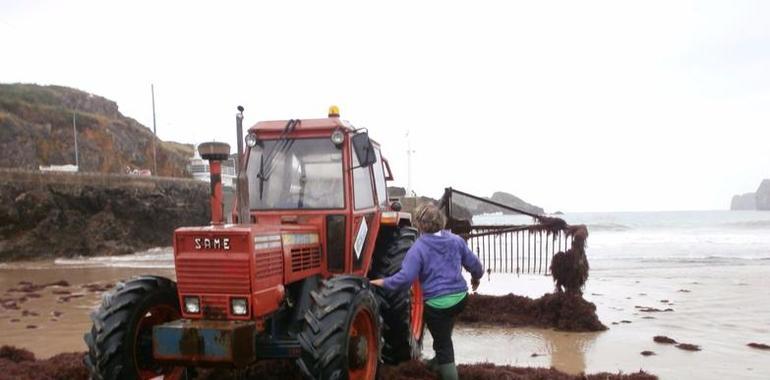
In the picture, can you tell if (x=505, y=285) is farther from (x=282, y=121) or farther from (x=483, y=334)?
(x=282, y=121)

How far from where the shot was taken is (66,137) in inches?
1730

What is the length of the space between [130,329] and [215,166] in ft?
4.30

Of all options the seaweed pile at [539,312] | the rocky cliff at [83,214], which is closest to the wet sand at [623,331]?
the seaweed pile at [539,312]

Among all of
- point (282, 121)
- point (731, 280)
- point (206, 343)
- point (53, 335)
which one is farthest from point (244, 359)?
point (731, 280)

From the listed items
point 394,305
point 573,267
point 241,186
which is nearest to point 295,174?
point 241,186

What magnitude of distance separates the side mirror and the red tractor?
0.01m

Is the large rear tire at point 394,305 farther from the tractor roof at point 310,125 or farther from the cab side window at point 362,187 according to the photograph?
the tractor roof at point 310,125

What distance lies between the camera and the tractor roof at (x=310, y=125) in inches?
220

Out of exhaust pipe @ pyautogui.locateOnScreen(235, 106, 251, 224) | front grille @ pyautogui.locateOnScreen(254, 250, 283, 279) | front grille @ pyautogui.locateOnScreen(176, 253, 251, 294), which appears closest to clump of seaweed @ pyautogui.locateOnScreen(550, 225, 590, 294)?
front grille @ pyautogui.locateOnScreen(254, 250, 283, 279)

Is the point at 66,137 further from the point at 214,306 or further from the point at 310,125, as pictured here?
the point at 214,306

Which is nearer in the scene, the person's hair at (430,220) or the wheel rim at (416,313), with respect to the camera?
the person's hair at (430,220)

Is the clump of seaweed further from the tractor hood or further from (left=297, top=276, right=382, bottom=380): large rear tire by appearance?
the tractor hood

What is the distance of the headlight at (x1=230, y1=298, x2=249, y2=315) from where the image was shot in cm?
430

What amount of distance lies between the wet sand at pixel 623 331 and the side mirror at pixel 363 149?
2.88m
